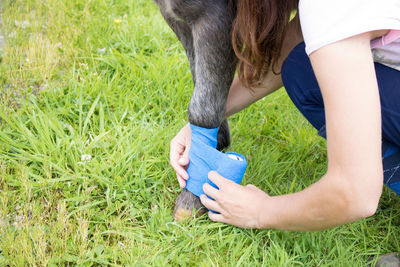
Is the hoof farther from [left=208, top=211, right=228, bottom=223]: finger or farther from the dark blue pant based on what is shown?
the dark blue pant

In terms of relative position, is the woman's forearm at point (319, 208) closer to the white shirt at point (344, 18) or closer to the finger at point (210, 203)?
the finger at point (210, 203)

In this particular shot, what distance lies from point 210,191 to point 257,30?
55 centimetres

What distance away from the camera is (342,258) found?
4.60 ft

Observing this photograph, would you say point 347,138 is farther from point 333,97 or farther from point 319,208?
point 319,208

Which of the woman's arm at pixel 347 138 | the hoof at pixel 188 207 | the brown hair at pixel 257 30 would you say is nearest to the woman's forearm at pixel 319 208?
the woman's arm at pixel 347 138

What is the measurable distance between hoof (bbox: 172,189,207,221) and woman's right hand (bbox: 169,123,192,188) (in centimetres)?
5

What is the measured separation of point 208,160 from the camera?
141 cm

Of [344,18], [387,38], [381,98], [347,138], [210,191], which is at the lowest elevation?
[210,191]

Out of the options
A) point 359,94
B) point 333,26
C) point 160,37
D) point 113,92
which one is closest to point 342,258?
point 359,94

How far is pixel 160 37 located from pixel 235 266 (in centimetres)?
174

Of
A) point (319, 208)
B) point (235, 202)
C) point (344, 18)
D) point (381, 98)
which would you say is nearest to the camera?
point (344, 18)

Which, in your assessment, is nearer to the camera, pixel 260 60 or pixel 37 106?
pixel 260 60

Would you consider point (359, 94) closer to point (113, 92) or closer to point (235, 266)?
point (235, 266)

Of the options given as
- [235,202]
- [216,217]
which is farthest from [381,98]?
[216,217]
